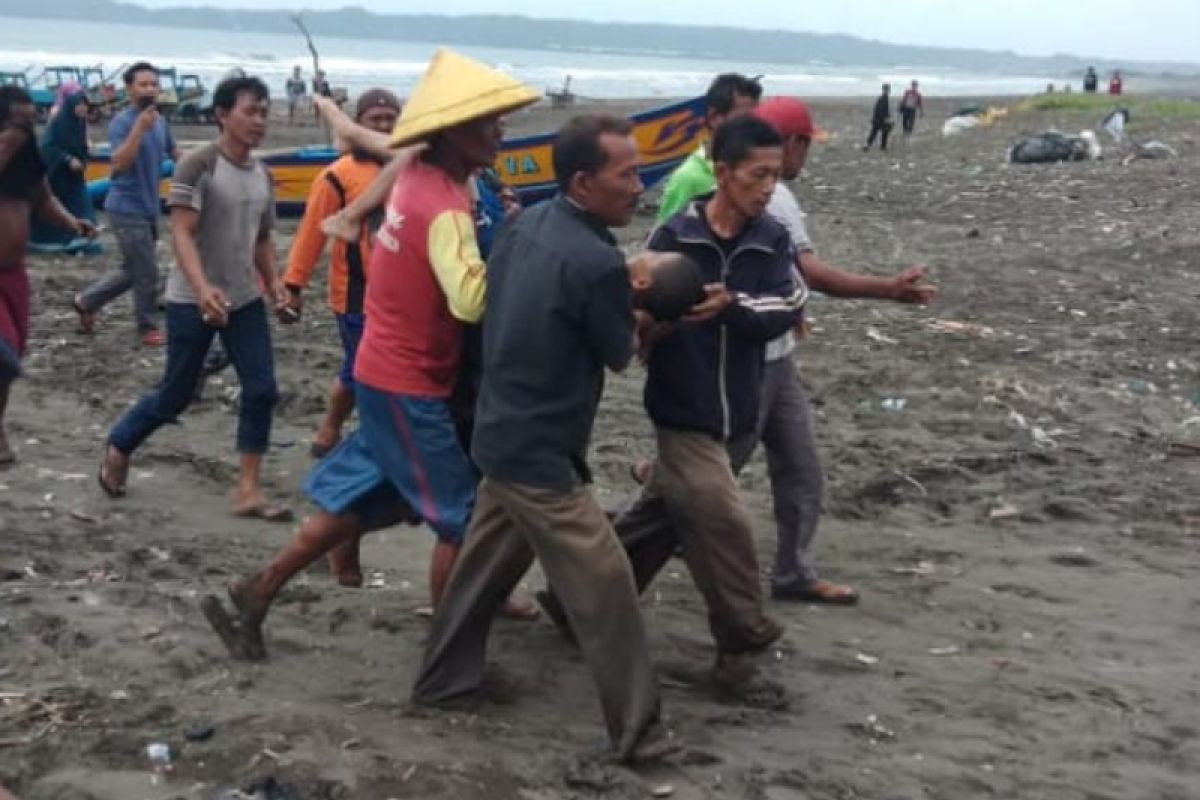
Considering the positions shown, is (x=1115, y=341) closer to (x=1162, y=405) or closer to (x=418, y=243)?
(x=1162, y=405)

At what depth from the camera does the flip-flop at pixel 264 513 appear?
261 inches

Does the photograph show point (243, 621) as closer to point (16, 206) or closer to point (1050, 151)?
point (16, 206)

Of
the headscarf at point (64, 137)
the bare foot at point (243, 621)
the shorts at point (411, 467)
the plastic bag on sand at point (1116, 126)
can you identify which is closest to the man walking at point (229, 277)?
the headscarf at point (64, 137)

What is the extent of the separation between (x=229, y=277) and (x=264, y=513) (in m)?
1.00

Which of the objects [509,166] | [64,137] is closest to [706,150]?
[64,137]

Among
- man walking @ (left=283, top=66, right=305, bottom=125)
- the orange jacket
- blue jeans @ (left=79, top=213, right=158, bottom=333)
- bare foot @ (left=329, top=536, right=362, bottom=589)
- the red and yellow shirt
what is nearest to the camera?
the red and yellow shirt

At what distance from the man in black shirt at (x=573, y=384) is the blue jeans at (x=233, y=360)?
243 centimetres

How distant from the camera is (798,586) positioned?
18.8 ft

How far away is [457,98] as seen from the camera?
4.34m

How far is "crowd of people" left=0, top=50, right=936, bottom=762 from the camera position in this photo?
405 cm

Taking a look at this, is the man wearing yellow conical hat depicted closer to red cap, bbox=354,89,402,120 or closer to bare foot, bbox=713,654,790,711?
bare foot, bbox=713,654,790,711

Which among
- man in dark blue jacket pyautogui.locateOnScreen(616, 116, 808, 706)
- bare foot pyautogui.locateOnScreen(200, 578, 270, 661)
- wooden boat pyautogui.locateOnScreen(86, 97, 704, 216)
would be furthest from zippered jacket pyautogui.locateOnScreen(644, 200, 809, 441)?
wooden boat pyautogui.locateOnScreen(86, 97, 704, 216)

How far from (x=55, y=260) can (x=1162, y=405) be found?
9374 mm

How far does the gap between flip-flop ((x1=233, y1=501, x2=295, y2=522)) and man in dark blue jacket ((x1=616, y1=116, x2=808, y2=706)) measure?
241 centimetres
